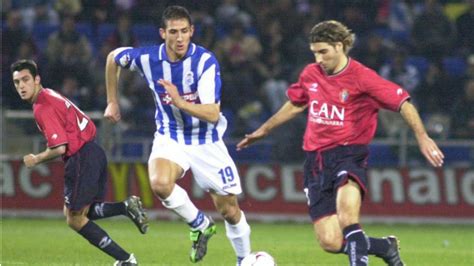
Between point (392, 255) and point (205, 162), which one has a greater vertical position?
point (205, 162)

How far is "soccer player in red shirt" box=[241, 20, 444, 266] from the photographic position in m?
9.13

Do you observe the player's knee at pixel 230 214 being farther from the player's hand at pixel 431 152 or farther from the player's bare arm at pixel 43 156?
the player's hand at pixel 431 152

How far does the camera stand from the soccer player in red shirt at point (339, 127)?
913cm

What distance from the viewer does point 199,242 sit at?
9852 millimetres

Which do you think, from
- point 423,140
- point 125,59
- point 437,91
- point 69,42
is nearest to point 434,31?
point 437,91

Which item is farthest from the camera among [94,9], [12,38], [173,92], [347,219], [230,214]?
[94,9]

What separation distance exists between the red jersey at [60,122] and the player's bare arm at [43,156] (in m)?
0.04

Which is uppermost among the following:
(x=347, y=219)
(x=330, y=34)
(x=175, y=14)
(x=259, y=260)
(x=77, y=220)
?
(x=175, y=14)

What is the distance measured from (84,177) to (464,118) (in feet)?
29.7

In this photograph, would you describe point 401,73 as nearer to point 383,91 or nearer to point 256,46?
point 256,46

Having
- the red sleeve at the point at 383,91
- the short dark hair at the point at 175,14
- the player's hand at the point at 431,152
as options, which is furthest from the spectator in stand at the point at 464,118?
the player's hand at the point at 431,152

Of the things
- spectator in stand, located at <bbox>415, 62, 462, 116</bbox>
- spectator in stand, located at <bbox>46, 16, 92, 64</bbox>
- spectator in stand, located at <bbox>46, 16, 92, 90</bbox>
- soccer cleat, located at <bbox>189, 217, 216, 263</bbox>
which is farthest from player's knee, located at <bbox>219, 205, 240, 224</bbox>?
spectator in stand, located at <bbox>46, 16, 92, 64</bbox>

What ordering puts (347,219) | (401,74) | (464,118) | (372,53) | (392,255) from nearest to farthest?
(347,219) → (392,255) → (464,118) → (401,74) → (372,53)

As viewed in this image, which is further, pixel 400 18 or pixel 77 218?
pixel 400 18
